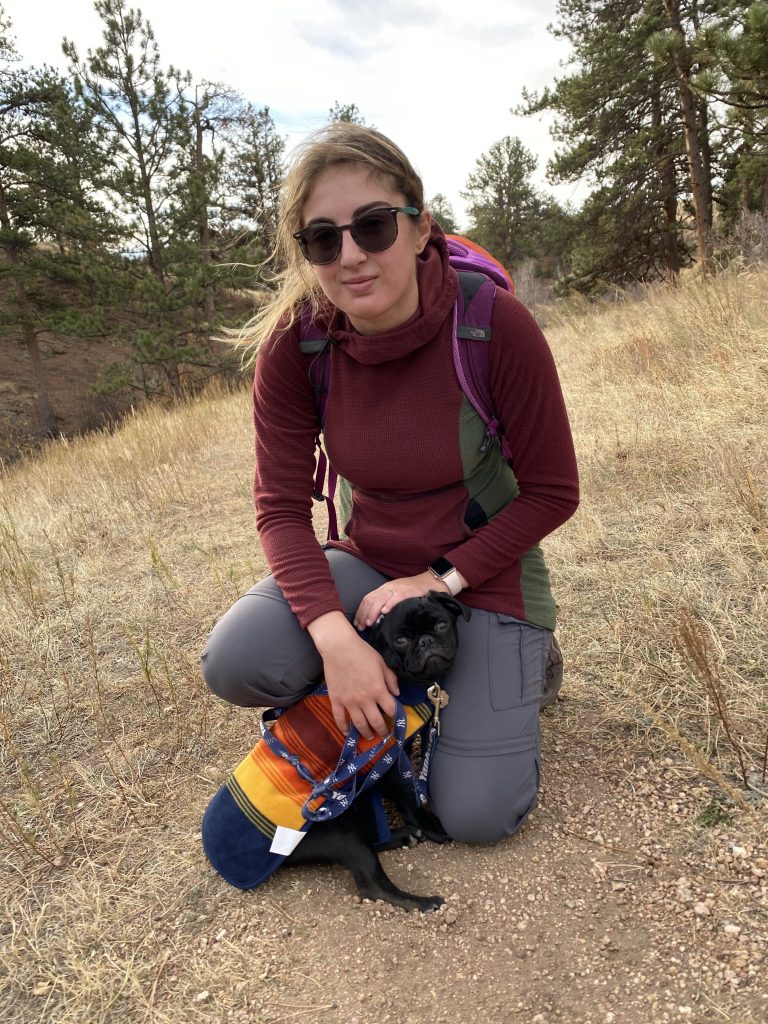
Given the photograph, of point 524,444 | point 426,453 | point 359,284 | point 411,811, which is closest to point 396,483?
point 426,453

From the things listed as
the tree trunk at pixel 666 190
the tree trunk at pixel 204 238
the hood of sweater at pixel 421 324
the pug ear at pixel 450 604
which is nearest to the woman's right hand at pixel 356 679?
the pug ear at pixel 450 604

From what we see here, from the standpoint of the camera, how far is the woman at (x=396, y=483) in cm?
157

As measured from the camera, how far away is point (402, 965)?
1339 millimetres

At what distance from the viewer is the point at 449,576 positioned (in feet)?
5.70

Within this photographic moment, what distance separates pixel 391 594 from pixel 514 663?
40cm

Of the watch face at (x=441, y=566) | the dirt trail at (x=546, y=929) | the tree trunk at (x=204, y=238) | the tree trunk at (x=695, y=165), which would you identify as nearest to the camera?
the dirt trail at (x=546, y=929)

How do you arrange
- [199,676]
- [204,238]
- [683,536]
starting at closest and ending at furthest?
[199,676] < [683,536] < [204,238]

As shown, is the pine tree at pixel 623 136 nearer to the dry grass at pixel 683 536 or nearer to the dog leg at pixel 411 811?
the dry grass at pixel 683 536

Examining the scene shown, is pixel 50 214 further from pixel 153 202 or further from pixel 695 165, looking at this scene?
pixel 695 165

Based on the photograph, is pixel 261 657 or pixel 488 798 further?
pixel 261 657

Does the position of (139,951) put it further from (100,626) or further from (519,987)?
→ (100,626)

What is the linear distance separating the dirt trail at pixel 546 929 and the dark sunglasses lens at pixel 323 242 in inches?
61.9

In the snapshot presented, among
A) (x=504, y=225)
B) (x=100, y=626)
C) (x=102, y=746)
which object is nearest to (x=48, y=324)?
(x=100, y=626)

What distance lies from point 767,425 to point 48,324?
14523mm
